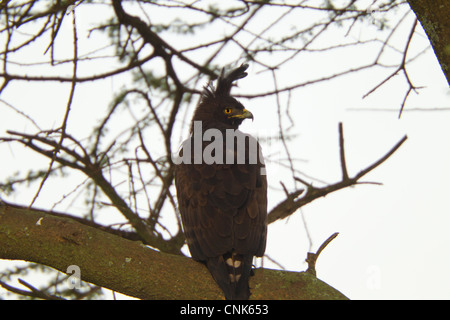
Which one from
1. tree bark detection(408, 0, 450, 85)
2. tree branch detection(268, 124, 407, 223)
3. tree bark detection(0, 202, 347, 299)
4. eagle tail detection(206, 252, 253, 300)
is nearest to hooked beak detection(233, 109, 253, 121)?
tree branch detection(268, 124, 407, 223)

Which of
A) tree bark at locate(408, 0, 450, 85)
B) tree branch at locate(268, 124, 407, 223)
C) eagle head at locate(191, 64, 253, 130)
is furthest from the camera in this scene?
eagle head at locate(191, 64, 253, 130)

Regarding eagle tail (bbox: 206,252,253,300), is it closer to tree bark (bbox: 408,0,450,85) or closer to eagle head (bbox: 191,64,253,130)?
tree bark (bbox: 408,0,450,85)

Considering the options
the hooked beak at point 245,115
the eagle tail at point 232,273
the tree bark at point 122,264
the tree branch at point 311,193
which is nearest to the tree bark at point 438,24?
the tree branch at point 311,193

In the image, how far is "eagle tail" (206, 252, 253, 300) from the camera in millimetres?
3438

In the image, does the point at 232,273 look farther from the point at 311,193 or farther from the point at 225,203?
the point at 311,193

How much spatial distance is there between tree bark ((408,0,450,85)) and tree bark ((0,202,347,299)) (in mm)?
1706

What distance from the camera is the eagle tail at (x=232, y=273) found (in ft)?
11.3

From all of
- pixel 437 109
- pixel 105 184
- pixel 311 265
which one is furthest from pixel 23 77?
pixel 437 109

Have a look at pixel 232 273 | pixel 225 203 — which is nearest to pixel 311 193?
pixel 225 203

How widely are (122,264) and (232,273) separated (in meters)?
0.78

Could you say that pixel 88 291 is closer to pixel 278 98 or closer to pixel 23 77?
pixel 23 77

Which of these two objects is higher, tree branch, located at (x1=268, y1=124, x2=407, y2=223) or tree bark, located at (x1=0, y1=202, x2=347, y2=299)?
tree branch, located at (x1=268, y1=124, x2=407, y2=223)

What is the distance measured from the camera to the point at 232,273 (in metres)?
3.59

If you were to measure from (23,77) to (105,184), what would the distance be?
1.38 metres
